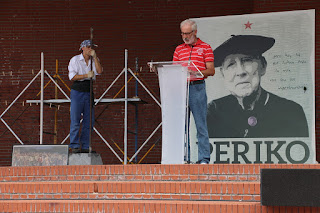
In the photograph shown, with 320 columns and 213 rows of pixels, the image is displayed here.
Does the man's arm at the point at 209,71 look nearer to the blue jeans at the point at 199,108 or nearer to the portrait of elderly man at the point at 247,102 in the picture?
the blue jeans at the point at 199,108

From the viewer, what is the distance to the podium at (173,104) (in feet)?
16.5

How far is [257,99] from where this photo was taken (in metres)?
7.67

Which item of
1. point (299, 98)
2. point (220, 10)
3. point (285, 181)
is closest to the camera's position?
point (285, 181)

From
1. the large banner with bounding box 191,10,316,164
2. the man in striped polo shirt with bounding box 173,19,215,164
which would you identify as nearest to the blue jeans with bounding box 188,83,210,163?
the man in striped polo shirt with bounding box 173,19,215,164

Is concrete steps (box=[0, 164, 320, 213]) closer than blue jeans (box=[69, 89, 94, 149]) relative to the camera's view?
Yes

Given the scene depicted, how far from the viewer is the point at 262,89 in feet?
25.2

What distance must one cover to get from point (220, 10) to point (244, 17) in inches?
54.9

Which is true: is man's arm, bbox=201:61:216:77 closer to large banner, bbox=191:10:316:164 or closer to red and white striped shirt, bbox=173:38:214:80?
red and white striped shirt, bbox=173:38:214:80

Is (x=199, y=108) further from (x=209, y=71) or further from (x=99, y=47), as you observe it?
(x=99, y=47)

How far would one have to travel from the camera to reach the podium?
5027 millimetres

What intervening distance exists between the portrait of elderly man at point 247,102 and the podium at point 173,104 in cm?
268

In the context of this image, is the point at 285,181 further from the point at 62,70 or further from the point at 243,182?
the point at 62,70

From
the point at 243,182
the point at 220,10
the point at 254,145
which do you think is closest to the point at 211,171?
the point at 243,182

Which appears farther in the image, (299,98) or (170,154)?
(299,98)
